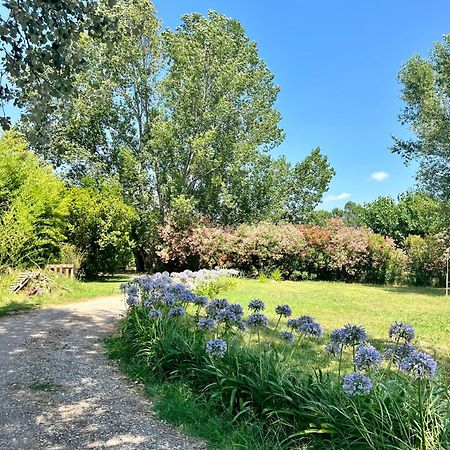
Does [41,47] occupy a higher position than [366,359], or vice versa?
[41,47]

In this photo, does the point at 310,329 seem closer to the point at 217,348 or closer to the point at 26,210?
the point at 217,348

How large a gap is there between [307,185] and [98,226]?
13.0 m

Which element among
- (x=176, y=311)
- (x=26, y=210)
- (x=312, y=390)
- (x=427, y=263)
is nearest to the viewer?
(x=312, y=390)

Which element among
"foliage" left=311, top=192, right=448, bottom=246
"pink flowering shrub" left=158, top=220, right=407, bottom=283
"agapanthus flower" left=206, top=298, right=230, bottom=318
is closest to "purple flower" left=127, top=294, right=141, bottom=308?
Answer: "agapanthus flower" left=206, top=298, right=230, bottom=318

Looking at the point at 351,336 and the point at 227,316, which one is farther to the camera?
the point at 227,316

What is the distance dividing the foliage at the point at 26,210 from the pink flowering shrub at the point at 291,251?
621cm

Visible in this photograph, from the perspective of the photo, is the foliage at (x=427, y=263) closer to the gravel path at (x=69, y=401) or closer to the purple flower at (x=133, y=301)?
the purple flower at (x=133, y=301)

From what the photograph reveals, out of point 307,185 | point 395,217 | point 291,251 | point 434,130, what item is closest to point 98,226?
point 291,251

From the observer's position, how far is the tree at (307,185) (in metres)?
23.6

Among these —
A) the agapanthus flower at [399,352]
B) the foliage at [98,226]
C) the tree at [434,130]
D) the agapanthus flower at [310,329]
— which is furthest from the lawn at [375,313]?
the tree at [434,130]

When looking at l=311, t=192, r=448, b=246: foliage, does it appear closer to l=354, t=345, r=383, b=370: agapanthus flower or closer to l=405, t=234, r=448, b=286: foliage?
l=405, t=234, r=448, b=286: foliage

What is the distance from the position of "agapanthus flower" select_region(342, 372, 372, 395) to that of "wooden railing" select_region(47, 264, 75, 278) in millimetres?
10799

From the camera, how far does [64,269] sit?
41.2 feet

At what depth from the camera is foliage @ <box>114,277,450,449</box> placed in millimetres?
2477
